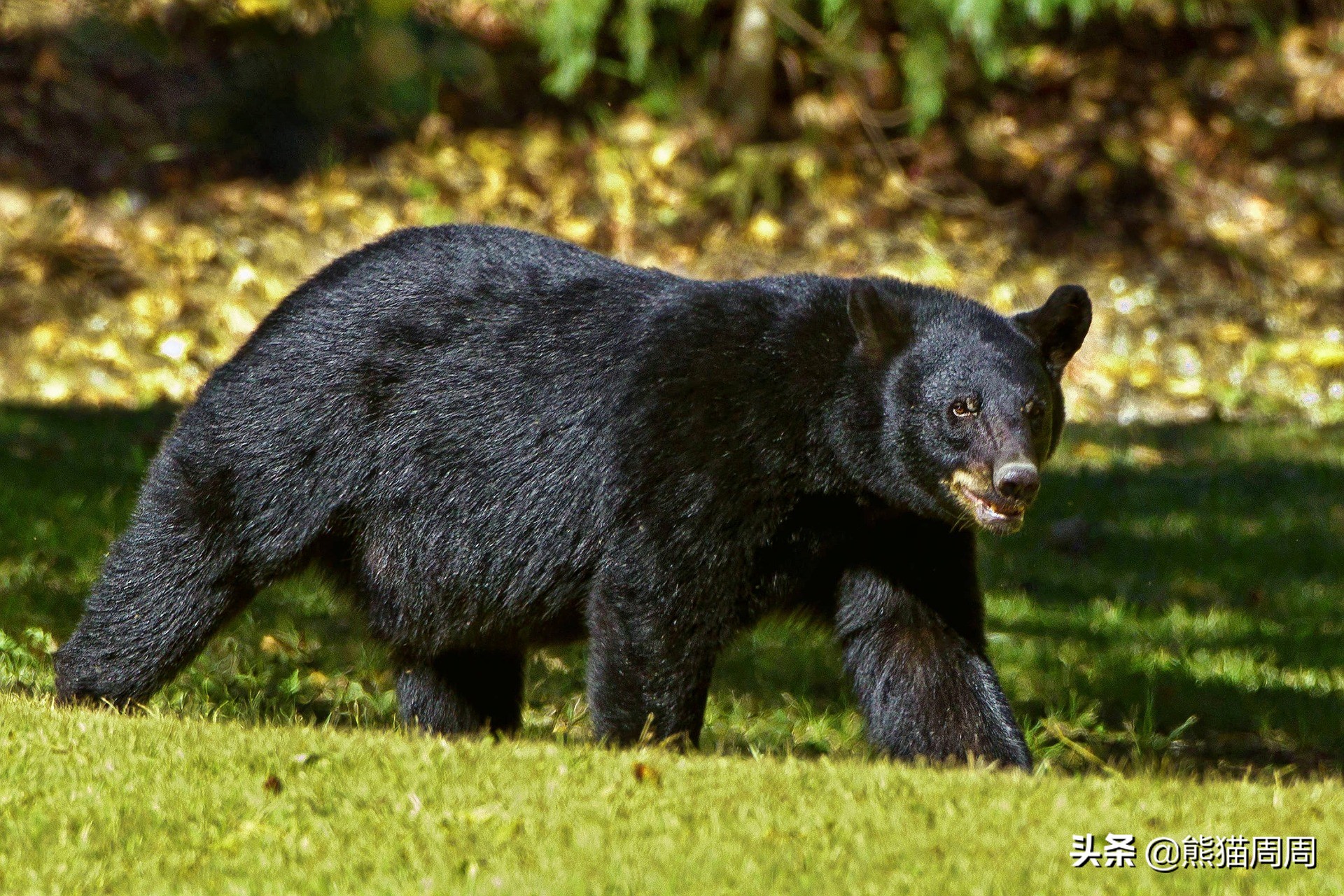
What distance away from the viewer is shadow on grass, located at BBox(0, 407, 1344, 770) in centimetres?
588

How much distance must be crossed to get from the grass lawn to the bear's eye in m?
0.87

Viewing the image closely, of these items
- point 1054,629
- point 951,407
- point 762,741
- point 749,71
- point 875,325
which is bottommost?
point 762,741

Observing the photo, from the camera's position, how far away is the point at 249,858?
11.3 ft

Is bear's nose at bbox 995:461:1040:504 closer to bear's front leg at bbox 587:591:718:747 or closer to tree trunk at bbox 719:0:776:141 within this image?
bear's front leg at bbox 587:591:718:747

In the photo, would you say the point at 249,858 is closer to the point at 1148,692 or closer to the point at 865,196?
the point at 1148,692

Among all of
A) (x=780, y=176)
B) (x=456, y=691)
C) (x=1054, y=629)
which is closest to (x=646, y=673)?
(x=456, y=691)

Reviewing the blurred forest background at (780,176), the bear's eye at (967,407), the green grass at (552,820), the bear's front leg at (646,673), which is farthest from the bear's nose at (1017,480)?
the blurred forest background at (780,176)

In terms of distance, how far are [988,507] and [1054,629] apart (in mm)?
2504

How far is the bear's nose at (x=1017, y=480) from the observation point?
4.43m

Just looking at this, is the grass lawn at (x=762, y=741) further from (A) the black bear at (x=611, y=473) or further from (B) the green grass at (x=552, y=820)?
(A) the black bear at (x=611, y=473)

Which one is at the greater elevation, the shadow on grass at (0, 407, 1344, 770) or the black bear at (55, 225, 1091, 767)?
the black bear at (55, 225, 1091, 767)

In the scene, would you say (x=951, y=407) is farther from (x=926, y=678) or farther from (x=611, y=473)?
(x=611, y=473)

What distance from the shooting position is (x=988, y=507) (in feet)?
14.8

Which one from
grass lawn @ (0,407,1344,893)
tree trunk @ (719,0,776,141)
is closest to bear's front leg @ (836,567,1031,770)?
grass lawn @ (0,407,1344,893)
